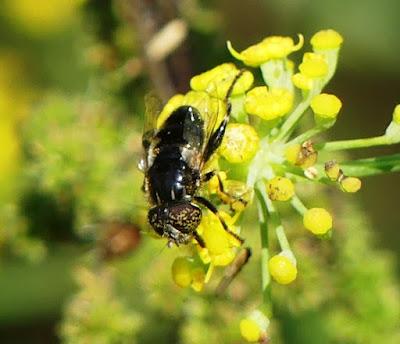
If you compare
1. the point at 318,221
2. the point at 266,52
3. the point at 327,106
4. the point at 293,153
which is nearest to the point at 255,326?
the point at 318,221

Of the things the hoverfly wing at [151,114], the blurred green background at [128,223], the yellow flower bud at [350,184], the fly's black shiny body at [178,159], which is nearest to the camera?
the yellow flower bud at [350,184]

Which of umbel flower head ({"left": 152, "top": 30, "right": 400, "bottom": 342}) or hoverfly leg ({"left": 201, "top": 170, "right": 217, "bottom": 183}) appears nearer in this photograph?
umbel flower head ({"left": 152, "top": 30, "right": 400, "bottom": 342})

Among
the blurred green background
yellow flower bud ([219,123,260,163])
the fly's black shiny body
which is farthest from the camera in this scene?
the blurred green background

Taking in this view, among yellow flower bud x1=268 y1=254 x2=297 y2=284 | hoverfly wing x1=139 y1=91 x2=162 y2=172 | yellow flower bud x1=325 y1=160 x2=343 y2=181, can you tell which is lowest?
yellow flower bud x1=268 y1=254 x2=297 y2=284

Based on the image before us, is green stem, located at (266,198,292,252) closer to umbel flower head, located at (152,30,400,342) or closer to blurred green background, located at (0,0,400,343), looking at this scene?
umbel flower head, located at (152,30,400,342)

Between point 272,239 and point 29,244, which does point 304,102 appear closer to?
point 272,239

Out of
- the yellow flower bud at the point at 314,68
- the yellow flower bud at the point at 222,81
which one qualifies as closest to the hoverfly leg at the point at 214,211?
the yellow flower bud at the point at 222,81

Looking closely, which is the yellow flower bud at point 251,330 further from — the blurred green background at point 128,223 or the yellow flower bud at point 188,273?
the blurred green background at point 128,223

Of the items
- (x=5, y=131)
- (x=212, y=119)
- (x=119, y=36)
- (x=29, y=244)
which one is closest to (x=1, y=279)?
(x=5, y=131)

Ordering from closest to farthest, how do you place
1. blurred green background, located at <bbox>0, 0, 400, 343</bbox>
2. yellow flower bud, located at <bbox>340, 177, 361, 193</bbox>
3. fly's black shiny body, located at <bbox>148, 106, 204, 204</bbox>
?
yellow flower bud, located at <bbox>340, 177, 361, 193</bbox> < fly's black shiny body, located at <bbox>148, 106, 204, 204</bbox> < blurred green background, located at <bbox>0, 0, 400, 343</bbox>

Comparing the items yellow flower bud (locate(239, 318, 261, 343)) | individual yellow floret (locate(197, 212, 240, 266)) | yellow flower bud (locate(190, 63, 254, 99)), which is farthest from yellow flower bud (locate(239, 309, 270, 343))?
yellow flower bud (locate(190, 63, 254, 99))
